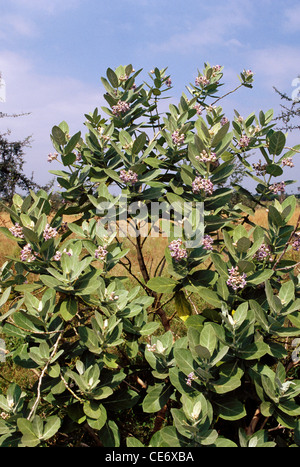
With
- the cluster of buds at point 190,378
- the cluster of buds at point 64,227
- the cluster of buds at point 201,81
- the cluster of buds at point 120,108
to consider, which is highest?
the cluster of buds at point 201,81

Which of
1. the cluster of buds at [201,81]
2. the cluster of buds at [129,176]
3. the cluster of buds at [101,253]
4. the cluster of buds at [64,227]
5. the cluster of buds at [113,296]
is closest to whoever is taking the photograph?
the cluster of buds at [113,296]

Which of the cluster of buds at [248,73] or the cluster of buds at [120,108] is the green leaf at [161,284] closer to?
the cluster of buds at [120,108]

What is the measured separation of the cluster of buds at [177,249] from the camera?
179cm

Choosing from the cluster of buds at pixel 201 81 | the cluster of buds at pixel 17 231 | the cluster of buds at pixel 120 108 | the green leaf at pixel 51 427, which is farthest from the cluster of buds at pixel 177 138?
the green leaf at pixel 51 427

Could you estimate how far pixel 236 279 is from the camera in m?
1.75

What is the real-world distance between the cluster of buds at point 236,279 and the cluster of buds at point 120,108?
1219 mm

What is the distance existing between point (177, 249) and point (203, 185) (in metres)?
0.39

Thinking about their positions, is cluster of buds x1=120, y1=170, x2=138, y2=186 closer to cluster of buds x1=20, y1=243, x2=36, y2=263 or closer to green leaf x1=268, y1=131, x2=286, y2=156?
cluster of buds x1=20, y1=243, x2=36, y2=263

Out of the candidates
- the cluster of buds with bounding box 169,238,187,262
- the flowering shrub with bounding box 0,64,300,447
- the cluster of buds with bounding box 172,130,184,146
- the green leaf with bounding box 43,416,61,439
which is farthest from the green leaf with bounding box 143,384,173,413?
the cluster of buds with bounding box 172,130,184,146

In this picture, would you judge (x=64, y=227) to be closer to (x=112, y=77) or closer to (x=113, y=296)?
(x=113, y=296)

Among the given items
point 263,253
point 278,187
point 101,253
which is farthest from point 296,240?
point 101,253

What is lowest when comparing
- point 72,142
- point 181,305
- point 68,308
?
point 181,305

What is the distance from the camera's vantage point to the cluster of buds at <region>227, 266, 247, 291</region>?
1743mm

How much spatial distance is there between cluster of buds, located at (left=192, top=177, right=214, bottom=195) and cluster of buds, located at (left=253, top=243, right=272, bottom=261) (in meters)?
0.38
